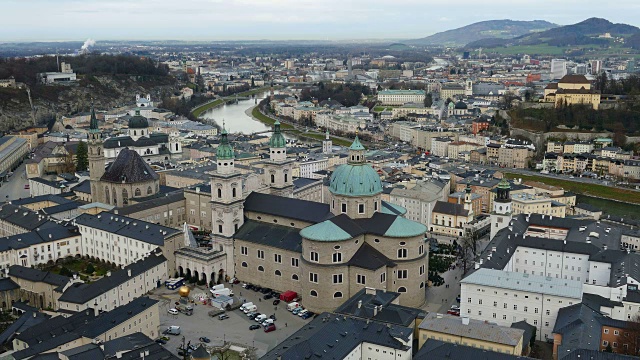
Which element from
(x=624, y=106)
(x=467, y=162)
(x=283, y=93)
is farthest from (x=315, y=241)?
(x=283, y=93)

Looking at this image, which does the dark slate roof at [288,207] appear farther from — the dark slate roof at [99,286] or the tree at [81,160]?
the tree at [81,160]

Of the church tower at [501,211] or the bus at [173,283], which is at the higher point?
the church tower at [501,211]

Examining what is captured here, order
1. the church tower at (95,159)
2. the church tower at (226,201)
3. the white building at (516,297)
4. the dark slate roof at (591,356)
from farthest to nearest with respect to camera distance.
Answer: the church tower at (95,159) → the church tower at (226,201) → the white building at (516,297) → the dark slate roof at (591,356)

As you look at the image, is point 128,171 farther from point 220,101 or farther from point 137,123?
point 220,101

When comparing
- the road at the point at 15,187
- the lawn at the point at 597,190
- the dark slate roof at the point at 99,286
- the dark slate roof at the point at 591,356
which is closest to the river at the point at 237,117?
the road at the point at 15,187

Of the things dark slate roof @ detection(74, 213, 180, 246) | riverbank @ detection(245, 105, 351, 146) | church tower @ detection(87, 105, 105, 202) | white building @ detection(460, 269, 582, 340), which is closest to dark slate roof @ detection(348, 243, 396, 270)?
white building @ detection(460, 269, 582, 340)

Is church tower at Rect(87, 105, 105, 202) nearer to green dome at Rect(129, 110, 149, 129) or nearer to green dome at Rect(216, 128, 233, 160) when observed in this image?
green dome at Rect(216, 128, 233, 160)
